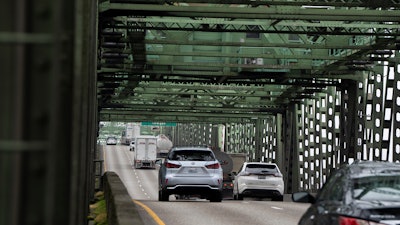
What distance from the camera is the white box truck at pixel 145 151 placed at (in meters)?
96.8

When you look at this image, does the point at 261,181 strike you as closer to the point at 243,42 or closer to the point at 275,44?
the point at 275,44

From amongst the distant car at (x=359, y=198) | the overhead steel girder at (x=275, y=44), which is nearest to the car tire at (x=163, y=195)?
the overhead steel girder at (x=275, y=44)

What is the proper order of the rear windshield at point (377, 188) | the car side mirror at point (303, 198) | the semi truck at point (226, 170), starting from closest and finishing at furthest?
the rear windshield at point (377, 188) → the car side mirror at point (303, 198) → the semi truck at point (226, 170)

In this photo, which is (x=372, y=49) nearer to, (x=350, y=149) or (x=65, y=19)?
(x=350, y=149)

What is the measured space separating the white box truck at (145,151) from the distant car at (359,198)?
289 feet

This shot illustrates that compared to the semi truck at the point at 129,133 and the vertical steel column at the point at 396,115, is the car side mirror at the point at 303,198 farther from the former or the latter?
the semi truck at the point at 129,133

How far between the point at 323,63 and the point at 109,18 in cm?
1887

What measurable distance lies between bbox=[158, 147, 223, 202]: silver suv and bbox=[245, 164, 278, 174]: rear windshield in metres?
8.01

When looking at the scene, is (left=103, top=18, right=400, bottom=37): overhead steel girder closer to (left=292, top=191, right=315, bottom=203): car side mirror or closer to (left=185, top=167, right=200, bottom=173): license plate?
(left=185, top=167, right=200, bottom=173): license plate

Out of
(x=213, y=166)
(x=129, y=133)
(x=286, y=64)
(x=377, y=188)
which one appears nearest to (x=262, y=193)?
(x=213, y=166)

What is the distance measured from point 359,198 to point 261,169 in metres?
29.3

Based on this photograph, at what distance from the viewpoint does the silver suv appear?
2780 cm

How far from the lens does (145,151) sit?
3898 inches

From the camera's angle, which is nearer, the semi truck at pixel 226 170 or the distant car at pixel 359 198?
the distant car at pixel 359 198
